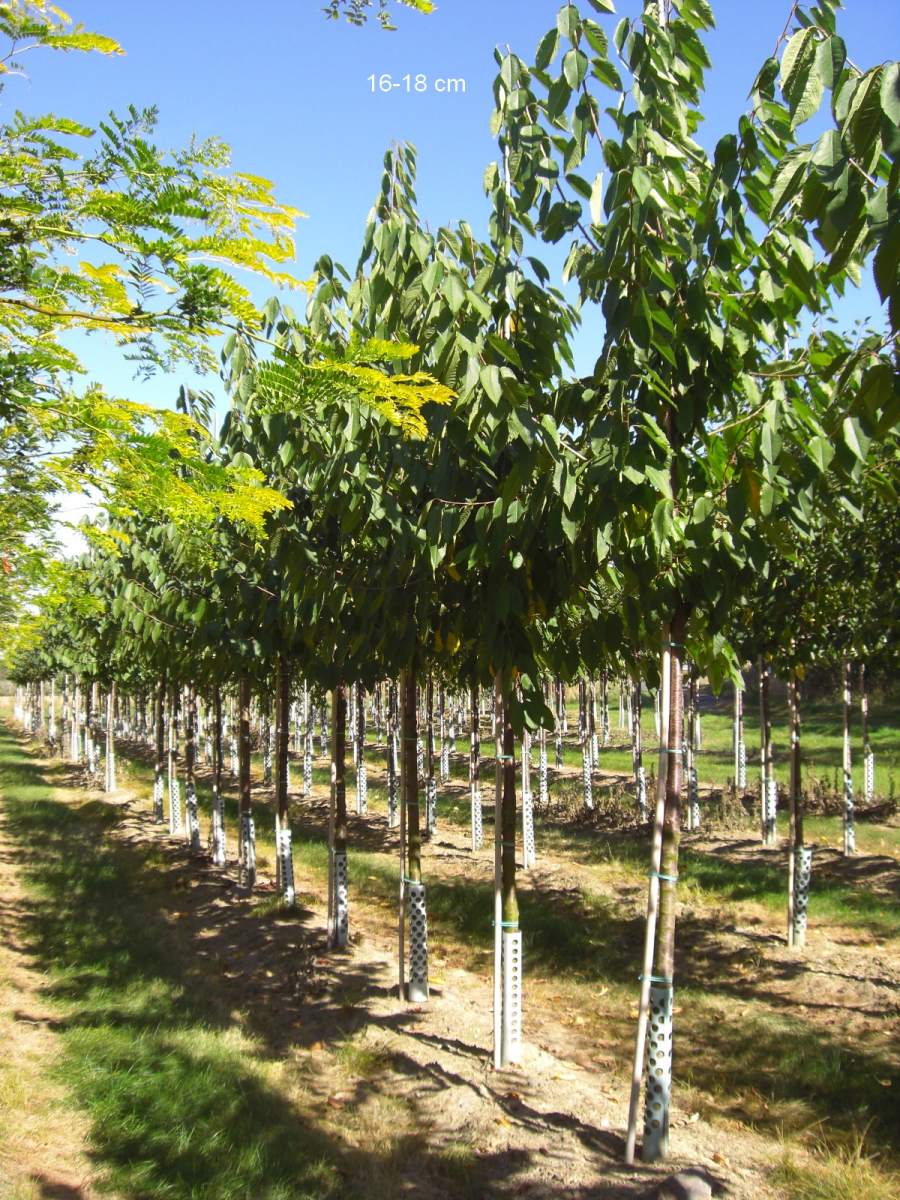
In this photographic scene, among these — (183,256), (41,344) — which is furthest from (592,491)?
(41,344)

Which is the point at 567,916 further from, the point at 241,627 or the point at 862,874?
the point at 241,627

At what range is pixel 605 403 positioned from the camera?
14.9ft

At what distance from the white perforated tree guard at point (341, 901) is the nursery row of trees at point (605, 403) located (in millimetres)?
3388

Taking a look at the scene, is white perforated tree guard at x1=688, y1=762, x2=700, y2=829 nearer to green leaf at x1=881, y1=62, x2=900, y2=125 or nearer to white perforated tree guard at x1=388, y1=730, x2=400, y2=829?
white perforated tree guard at x1=388, y1=730, x2=400, y2=829

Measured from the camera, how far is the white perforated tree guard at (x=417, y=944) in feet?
26.2

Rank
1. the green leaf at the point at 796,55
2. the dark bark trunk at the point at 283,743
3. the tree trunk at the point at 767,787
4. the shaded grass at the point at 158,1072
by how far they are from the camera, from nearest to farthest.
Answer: the green leaf at the point at 796,55, the shaded grass at the point at 158,1072, the dark bark trunk at the point at 283,743, the tree trunk at the point at 767,787

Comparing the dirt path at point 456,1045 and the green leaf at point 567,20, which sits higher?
the green leaf at point 567,20

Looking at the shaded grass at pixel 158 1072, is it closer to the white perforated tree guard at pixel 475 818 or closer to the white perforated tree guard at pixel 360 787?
the white perforated tree guard at pixel 475 818

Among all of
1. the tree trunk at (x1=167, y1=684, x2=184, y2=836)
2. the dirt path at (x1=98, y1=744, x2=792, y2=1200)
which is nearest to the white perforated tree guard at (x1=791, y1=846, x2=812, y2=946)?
the dirt path at (x1=98, y1=744, x2=792, y2=1200)

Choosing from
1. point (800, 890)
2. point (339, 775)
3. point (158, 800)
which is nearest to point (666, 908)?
point (339, 775)

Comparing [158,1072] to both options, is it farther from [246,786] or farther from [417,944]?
[246,786]

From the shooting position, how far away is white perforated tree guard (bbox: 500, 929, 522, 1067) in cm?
622

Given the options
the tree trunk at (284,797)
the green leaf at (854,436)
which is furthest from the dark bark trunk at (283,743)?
the green leaf at (854,436)

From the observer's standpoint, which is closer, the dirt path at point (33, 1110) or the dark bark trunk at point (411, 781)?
the dirt path at point (33, 1110)
